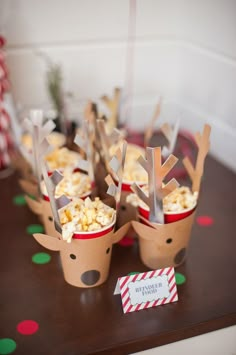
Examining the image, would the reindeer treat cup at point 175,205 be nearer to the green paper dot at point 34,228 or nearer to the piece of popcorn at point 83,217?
the piece of popcorn at point 83,217

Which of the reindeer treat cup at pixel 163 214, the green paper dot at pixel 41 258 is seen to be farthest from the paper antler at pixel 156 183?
the green paper dot at pixel 41 258

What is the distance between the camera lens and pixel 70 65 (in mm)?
1474

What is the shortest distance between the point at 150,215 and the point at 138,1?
80cm

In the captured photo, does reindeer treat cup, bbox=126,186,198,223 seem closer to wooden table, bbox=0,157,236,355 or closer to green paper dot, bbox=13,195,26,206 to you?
wooden table, bbox=0,157,236,355

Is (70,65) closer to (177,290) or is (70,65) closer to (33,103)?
(33,103)

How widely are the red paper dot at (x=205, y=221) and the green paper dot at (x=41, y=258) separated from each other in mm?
365

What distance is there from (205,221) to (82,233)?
0.40 meters

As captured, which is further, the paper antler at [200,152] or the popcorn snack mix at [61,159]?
the popcorn snack mix at [61,159]

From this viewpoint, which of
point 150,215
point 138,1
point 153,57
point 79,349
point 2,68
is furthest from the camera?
point 153,57

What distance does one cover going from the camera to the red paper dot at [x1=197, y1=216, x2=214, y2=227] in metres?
1.13

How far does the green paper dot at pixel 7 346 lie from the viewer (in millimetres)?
782

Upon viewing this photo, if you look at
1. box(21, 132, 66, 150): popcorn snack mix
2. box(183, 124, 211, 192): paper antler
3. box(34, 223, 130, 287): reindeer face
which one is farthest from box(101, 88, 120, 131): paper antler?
box(34, 223, 130, 287): reindeer face

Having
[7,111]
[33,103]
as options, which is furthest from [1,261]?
[33,103]

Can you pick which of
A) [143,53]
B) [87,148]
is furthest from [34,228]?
[143,53]
